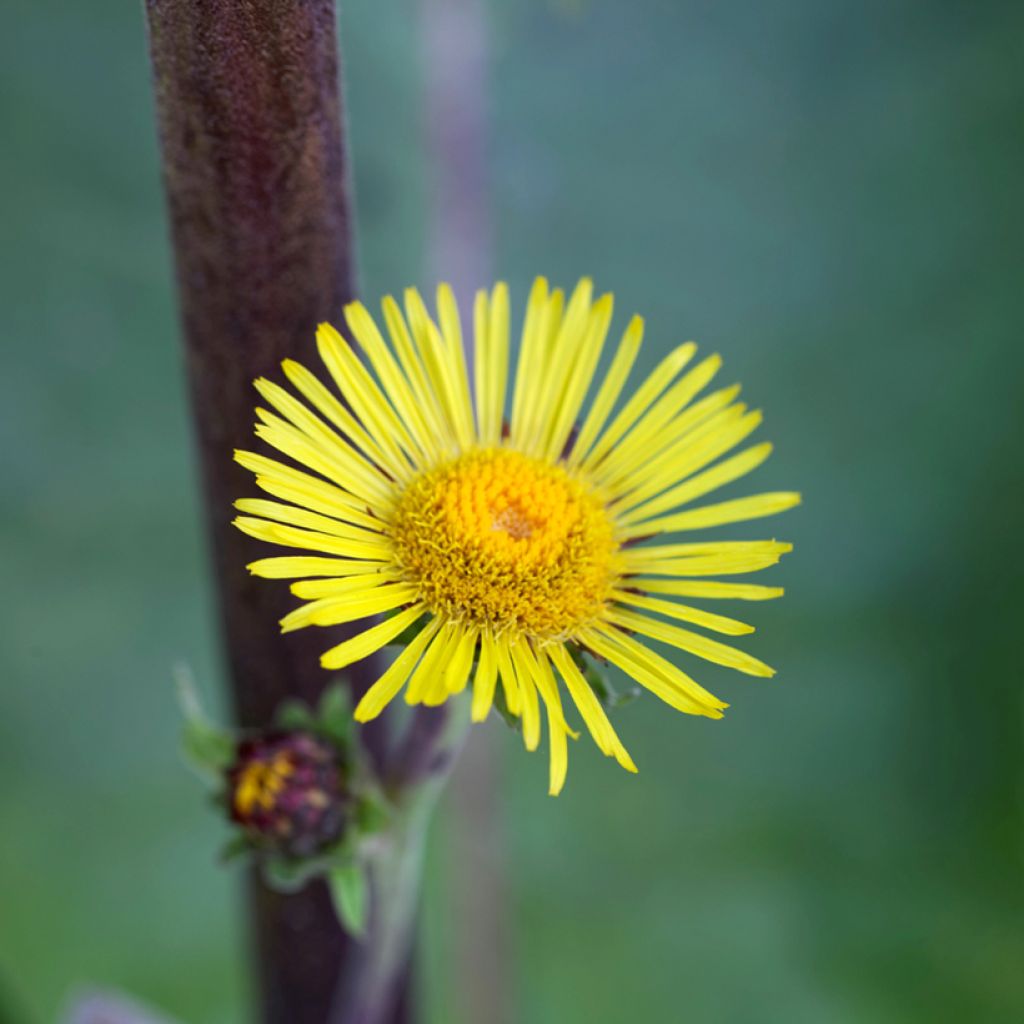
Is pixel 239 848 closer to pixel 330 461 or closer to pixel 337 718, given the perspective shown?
pixel 337 718

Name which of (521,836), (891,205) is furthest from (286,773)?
(891,205)

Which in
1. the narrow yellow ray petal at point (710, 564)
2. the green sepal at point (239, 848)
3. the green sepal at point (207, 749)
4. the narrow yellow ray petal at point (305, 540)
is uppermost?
the narrow yellow ray petal at point (710, 564)

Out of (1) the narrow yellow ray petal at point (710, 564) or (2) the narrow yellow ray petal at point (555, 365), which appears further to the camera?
(2) the narrow yellow ray petal at point (555, 365)

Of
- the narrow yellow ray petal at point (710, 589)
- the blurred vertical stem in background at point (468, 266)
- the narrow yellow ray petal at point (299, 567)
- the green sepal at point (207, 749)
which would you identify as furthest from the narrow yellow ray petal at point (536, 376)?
the blurred vertical stem in background at point (468, 266)

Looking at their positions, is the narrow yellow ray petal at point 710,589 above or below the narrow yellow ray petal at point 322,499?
below

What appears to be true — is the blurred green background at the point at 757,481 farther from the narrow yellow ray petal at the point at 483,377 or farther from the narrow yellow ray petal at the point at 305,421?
the narrow yellow ray petal at the point at 305,421

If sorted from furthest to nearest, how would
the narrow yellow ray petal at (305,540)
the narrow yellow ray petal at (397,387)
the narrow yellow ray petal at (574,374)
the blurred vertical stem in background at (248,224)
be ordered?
the narrow yellow ray petal at (574,374) → the narrow yellow ray petal at (397,387) → the narrow yellow ray petal at (305,540) → the blurred vertical stem in background at (248,224)

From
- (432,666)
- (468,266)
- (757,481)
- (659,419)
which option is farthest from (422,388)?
(757,481)
